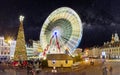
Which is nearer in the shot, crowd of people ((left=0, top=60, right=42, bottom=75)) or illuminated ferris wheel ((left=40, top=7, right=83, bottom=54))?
crowd of people ((left=0, top=60, right=42, bottom=75))

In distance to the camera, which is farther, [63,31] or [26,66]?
[63,31]

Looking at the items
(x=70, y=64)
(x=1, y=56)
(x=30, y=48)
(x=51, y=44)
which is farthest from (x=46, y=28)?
(x=30, y=48)

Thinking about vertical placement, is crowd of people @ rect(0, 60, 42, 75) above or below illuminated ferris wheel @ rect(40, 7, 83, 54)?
below

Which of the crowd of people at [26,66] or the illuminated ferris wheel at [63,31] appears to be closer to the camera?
the crowd of people at [26,66]

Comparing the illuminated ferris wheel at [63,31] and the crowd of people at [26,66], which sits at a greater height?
the illuminated ferris wheel at [63,31]

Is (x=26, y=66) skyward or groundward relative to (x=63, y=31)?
groundward

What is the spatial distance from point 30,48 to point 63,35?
8044 cm

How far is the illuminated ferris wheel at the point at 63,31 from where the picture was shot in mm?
52969

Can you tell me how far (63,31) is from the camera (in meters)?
55.5

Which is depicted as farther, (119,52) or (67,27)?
(119,52)

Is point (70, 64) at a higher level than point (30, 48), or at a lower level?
lower

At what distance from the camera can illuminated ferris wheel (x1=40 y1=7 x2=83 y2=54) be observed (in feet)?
174

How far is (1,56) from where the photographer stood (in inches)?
3713

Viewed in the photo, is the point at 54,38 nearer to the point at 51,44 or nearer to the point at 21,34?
the point at 51,44
